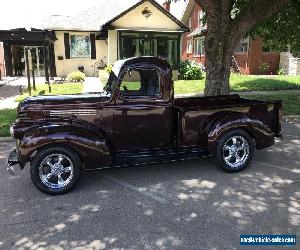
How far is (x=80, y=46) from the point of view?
89.9 ft

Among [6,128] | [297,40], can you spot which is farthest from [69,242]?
[297,40]

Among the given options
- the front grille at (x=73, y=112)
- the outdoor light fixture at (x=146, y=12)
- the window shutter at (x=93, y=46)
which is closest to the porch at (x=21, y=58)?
the window shutter at (x=93, y=46)

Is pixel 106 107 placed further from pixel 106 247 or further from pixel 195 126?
pixel 106 247

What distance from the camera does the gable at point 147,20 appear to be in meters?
24.4

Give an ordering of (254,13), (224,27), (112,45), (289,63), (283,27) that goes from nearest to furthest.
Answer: (254,13)
(224,27)
(283,27)
(112,45)
(289,63)

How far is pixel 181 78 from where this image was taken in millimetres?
23656

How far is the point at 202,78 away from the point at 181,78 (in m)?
1.47

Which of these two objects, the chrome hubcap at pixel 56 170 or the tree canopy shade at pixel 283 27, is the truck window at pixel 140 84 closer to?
the chrome hubcap at pixel 56 170

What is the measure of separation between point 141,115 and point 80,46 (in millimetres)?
23146

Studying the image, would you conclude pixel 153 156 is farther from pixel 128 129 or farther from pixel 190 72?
pixel 190 72

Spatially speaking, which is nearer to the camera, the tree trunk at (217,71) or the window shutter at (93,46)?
the tree trunk at (217,71)

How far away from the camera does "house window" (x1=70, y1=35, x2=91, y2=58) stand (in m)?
27.2

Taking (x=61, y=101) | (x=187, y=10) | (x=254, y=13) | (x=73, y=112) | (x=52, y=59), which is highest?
(x=187, y=10)

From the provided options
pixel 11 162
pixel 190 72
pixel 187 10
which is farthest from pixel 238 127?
pixel 187 10
